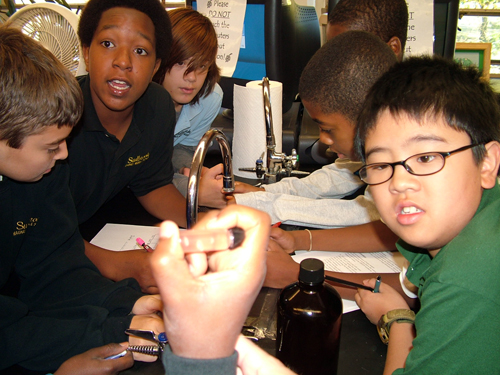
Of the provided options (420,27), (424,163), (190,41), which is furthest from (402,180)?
(420,27)

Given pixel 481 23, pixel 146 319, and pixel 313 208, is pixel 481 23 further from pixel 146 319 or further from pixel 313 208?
pixel 146 319

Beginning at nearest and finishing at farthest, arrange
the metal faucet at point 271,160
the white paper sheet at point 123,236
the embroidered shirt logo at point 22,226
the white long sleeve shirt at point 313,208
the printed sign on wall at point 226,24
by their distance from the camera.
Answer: the embroidered shirt logo at point 22,226 → the white paper sheet at point 123,236 → the white long sleeve shirt at point 313,208 → the metal faucet at point 271,160 → the printed sign on wall at point 226,24

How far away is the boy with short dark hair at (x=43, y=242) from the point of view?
0.78 metres

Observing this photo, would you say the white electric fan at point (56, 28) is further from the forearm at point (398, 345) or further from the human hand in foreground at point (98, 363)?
the forearm at point (398, 345)

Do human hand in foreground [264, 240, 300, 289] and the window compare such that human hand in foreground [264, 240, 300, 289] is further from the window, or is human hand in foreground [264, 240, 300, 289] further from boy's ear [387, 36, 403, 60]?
the window

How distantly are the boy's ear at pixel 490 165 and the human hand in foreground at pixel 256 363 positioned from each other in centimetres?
47

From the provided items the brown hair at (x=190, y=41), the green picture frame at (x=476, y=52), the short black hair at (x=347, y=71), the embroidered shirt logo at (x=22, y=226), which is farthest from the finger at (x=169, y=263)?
the green picture frame at (x=476, y=52)

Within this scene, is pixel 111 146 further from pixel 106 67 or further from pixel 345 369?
pixel 345 369

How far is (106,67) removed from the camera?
3.91 ft

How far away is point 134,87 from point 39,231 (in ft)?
1.71

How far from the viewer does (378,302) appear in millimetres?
826

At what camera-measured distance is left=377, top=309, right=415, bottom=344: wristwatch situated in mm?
770

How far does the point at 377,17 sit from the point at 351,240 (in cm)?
86

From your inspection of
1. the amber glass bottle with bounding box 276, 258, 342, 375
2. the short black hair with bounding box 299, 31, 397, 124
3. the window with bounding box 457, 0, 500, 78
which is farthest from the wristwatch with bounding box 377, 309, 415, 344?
the window with bounding box 457, 0, 500, 78
